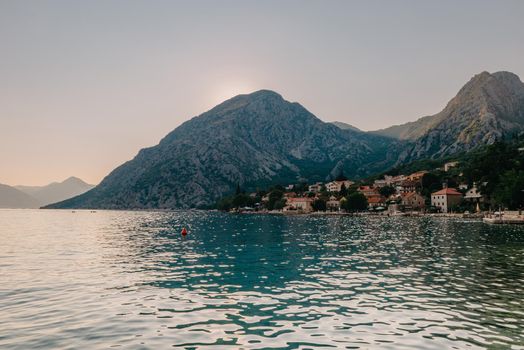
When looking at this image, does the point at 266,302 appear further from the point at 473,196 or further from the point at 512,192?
the point at 473,196

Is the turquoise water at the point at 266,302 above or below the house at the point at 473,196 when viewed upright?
below

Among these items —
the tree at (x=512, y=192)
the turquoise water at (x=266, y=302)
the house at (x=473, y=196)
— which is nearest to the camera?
the turquoise water at (x=266, y=302)

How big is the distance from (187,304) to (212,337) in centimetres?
757

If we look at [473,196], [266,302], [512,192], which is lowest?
[266,302]

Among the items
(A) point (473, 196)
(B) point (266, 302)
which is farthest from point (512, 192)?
(B) point (266, 302)

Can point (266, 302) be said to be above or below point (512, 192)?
→ below

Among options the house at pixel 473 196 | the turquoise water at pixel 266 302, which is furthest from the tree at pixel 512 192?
the turquoise water at pixel 266 302

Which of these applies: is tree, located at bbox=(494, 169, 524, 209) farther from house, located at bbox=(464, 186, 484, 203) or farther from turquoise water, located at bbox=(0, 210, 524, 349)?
turquoise water, located at bbox=(0, 210, 524, 349)

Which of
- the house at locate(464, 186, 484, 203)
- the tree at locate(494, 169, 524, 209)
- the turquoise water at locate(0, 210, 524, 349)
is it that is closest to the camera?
the turquoise water at locate(0, 210, 524, 349)

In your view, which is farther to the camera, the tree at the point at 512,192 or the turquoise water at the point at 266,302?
the tree at the point at 512,192

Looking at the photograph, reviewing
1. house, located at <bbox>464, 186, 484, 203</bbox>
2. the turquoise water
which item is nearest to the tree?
house, located at <bbox>464, 186, 484, 203</bbox>

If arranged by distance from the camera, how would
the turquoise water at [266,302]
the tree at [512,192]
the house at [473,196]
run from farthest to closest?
the house at [473,196] < the tree at [512,192] < the turquoise water at [266,302]

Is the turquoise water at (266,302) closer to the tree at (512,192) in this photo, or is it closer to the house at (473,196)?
the tree at (512,192)

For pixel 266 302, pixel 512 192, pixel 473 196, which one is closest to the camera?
pixel 266 302
